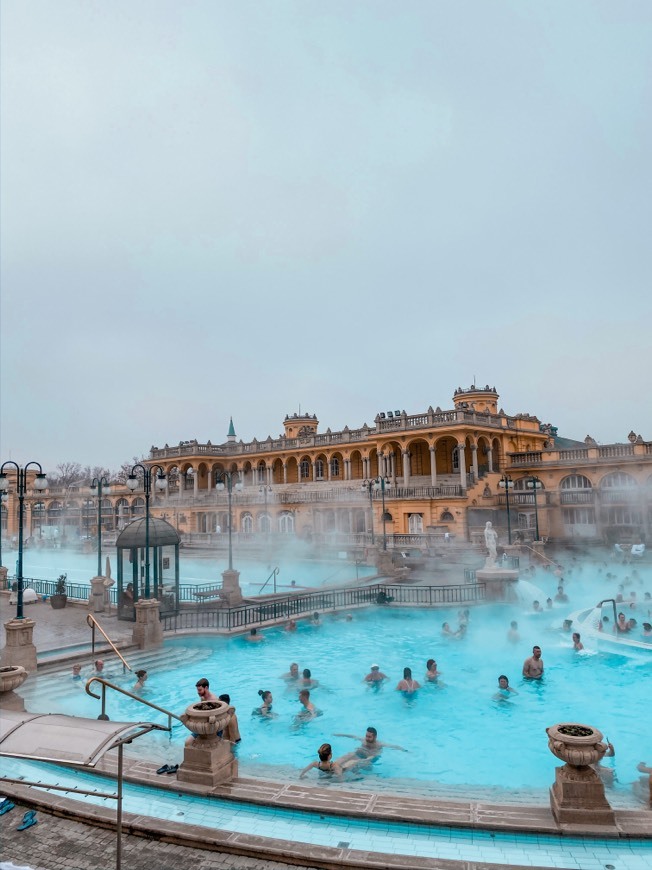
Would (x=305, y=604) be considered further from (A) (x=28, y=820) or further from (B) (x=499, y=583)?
(A) (x=28, y=820)

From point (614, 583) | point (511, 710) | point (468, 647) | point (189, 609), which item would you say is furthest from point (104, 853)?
point (614, 583)

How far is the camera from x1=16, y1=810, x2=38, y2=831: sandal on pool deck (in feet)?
24.1

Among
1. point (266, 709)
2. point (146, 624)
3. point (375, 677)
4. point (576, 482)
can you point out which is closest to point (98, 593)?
point (146, 624)

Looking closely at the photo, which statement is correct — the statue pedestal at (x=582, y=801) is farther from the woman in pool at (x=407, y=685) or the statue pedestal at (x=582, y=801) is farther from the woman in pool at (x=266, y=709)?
the woman in pool at (x=407, y=685)

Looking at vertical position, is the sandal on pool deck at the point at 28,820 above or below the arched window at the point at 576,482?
below

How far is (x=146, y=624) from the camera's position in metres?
17.2

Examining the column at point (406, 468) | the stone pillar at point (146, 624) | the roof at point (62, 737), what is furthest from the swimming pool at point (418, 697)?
the column at point (406, 468)

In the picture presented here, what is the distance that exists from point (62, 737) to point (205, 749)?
3.05 m

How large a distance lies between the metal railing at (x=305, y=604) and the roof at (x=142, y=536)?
2510 millimetres

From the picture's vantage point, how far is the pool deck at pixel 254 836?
642cm

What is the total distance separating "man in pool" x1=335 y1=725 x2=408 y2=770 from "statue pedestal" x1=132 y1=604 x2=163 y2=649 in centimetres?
788

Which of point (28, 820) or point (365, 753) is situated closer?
point (28, 820)

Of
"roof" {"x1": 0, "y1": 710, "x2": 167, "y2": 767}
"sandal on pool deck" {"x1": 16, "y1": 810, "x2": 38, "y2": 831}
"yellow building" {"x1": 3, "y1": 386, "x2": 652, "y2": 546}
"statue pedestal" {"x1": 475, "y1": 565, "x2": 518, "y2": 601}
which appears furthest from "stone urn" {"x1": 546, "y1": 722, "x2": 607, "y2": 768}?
"yellow building" {"x1": 3, "y1": 386, "x2": 652, "y2": 546}

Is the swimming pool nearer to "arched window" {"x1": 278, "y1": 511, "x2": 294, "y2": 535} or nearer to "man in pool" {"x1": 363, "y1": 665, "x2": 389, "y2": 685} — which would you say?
"man in pool" {"x1": 363, "y1": 665, "x2": 389, "y2": 685}
